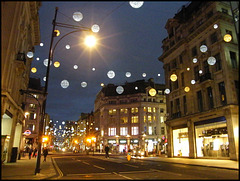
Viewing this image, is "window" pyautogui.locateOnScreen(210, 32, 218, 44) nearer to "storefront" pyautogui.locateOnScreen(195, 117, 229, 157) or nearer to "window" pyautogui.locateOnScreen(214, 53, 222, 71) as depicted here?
"window" pyautogui.locateOnScreen(214, 53, 222, 71)

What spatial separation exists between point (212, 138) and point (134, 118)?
38353 mm

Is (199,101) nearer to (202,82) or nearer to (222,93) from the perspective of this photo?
(202,82)

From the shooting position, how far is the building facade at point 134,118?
196 ft

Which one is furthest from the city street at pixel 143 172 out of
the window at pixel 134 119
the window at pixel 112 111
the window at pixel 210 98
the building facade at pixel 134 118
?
the window at pixel 112 111

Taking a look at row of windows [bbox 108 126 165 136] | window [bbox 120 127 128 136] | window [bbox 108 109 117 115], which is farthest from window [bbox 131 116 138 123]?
window [bbox 108 109 117 115]

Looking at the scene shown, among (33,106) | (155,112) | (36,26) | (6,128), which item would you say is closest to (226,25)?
(36,26)

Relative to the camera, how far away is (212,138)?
24391mm

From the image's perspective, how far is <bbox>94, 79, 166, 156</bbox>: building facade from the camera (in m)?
59.8

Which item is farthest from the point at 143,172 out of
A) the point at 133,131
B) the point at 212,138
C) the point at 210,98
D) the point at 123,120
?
the point at 123,120

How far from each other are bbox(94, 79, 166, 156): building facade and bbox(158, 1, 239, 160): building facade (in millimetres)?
26955

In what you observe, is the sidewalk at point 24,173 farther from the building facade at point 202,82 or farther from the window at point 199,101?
the window at point 199,101

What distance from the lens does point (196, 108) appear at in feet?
91.4

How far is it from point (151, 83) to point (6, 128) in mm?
50921

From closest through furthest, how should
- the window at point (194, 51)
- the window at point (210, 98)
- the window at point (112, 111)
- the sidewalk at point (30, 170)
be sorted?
the sidewalk at point (30, 170) < the window at point (210, 98) < the window at point (194, 51) < the window at point (112, 111)
